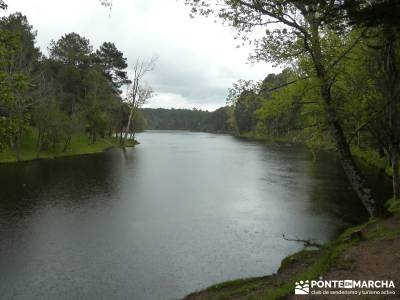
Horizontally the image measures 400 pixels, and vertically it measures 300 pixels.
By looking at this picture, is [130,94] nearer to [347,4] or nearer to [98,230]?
[98,230]

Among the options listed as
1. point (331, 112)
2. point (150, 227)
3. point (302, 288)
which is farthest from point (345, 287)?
point (150, 227)

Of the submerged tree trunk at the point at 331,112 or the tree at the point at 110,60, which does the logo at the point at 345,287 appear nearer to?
the submerged tree trunk at the point at 331,112

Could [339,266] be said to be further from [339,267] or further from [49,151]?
[49,151]

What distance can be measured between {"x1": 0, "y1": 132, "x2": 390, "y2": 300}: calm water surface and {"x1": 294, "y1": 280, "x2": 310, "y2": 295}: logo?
6114 mm

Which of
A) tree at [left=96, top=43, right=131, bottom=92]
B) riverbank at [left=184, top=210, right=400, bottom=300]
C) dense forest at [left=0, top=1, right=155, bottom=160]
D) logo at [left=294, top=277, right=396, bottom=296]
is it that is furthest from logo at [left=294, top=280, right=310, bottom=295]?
tree at [left=96, top=43, right=131, bottom=92]

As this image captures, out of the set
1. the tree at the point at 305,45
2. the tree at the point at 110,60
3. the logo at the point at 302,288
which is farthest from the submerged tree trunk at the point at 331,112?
the tree at the point at 110,60

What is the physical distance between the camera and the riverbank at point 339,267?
929cm

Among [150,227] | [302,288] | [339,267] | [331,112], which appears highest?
[331,112]

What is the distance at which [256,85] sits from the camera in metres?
15.7

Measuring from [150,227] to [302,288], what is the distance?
14.6m

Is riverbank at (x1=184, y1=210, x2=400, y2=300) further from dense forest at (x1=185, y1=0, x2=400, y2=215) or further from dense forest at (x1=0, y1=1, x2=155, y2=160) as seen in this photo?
dense forest at (x1=0, y1=1, x2=155, y2=160)

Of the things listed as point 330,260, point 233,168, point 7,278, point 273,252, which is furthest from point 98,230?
point 233,168

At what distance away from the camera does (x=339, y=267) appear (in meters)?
9.98

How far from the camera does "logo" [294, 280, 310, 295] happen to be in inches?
336
